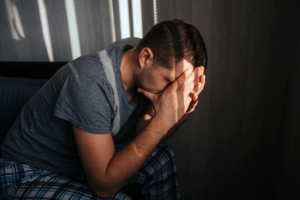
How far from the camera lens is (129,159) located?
0.77m

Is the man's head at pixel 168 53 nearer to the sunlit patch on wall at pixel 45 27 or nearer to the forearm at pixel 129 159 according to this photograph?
the forearm at pixel 129 159

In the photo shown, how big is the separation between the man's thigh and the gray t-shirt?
3cm

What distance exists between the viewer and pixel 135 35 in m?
1.17

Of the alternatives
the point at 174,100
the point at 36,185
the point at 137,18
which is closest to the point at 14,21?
the point at 137,18

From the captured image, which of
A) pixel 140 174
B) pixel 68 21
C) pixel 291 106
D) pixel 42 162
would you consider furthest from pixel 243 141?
pixel 68 21

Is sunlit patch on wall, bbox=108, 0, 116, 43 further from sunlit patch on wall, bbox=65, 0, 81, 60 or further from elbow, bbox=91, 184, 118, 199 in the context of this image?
elbow, bbox=91, 184, 118, 199

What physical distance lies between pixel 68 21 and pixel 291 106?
4.36 ft

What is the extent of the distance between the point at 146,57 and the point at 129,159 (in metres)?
0.42

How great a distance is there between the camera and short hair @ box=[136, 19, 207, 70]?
30.7 inches

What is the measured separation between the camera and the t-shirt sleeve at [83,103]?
2.35ft

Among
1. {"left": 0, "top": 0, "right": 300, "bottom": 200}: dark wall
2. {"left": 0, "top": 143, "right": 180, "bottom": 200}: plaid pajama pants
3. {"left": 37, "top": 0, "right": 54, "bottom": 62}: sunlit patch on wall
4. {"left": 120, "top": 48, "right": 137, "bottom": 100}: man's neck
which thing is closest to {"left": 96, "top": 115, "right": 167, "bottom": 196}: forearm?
{"left": 0, "top": 143, "right": 180, "bottom": 200}: plaid pajama pants

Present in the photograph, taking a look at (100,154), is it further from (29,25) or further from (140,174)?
(29,25)

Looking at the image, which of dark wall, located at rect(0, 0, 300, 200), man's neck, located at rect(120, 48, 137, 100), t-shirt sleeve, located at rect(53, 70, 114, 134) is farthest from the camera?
dark wall, located at rect(0, 0, 300, 200)

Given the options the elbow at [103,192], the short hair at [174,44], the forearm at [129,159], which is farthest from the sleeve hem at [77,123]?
the short hair at [174,44]
